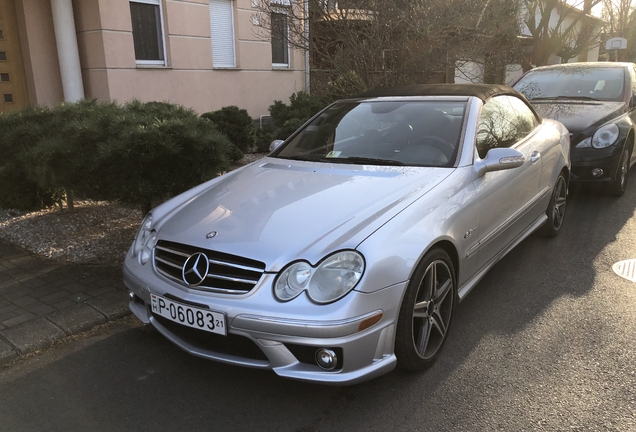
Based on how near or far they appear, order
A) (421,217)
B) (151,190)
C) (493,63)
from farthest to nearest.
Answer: (493,63) → (151,190) → (421,217)

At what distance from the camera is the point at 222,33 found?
11.4m

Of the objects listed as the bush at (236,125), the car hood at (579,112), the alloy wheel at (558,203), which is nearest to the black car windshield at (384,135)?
the alloy wheel at (558,203)

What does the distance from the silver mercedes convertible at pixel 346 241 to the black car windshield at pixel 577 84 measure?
336 centimetres

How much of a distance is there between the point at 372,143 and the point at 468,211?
0.97 metres

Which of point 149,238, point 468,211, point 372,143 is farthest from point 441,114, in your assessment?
point 149,238

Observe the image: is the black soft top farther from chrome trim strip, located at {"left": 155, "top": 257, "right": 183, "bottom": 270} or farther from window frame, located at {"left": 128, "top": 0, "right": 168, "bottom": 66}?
window frame, located at {"left": 128, "top": 0, "right": 168, "bottom": 66}

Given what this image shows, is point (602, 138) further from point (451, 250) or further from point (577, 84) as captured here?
point (451, 250)

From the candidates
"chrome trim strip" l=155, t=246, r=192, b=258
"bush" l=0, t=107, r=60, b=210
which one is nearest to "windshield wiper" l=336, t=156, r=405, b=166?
"chrome trim strip" l=155, t=246, r=192, b=258

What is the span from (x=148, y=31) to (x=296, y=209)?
854cm

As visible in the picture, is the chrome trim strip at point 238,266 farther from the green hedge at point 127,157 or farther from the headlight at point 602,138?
the headlight at point 602,138

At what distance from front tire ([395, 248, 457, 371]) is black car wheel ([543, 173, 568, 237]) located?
2.24 meters

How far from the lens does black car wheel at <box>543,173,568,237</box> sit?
4832mm

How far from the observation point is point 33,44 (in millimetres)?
8773

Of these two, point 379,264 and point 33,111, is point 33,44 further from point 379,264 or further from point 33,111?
point 379,264
